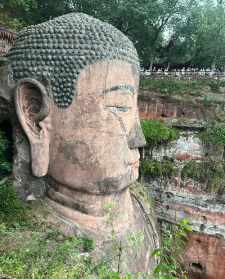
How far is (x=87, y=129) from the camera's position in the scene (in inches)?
198

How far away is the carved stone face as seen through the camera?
5.04 metres

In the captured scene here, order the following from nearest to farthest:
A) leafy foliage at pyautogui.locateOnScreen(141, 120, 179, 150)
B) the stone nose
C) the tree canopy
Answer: the stone nose, leafy foliage at pyautogui.locateOnScreen(141, 120, 179, 150), the tree canopy

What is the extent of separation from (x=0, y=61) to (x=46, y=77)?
1.63 meters

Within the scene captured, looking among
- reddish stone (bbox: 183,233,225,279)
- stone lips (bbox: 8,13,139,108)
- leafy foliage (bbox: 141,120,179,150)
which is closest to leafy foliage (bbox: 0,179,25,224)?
stone lips (bbox: 8,13,139,108)

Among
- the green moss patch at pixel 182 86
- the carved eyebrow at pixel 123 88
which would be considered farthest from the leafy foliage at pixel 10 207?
the green moss patch at pixel 182 86

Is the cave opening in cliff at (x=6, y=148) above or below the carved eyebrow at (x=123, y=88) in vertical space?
below

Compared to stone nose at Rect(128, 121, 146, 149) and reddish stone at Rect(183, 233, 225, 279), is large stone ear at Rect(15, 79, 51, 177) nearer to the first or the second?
stone nose at Rect(128, 121, 146, 149)

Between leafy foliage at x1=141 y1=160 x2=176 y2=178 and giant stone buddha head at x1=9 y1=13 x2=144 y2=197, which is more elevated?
giant stone buddha head at x1=9 y1=13 x2=144 y2=197

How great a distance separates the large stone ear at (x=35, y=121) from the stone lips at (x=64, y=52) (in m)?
0.17

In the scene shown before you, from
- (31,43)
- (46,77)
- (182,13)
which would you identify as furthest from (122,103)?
(182,13)

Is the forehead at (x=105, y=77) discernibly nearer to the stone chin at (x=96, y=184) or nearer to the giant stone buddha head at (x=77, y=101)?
the giant stone buddha head at (x=77, y=101)

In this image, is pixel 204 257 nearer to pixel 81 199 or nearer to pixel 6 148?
pixel 81 199

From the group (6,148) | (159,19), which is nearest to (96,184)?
(6,148)

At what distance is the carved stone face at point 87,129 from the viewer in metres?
5.04
